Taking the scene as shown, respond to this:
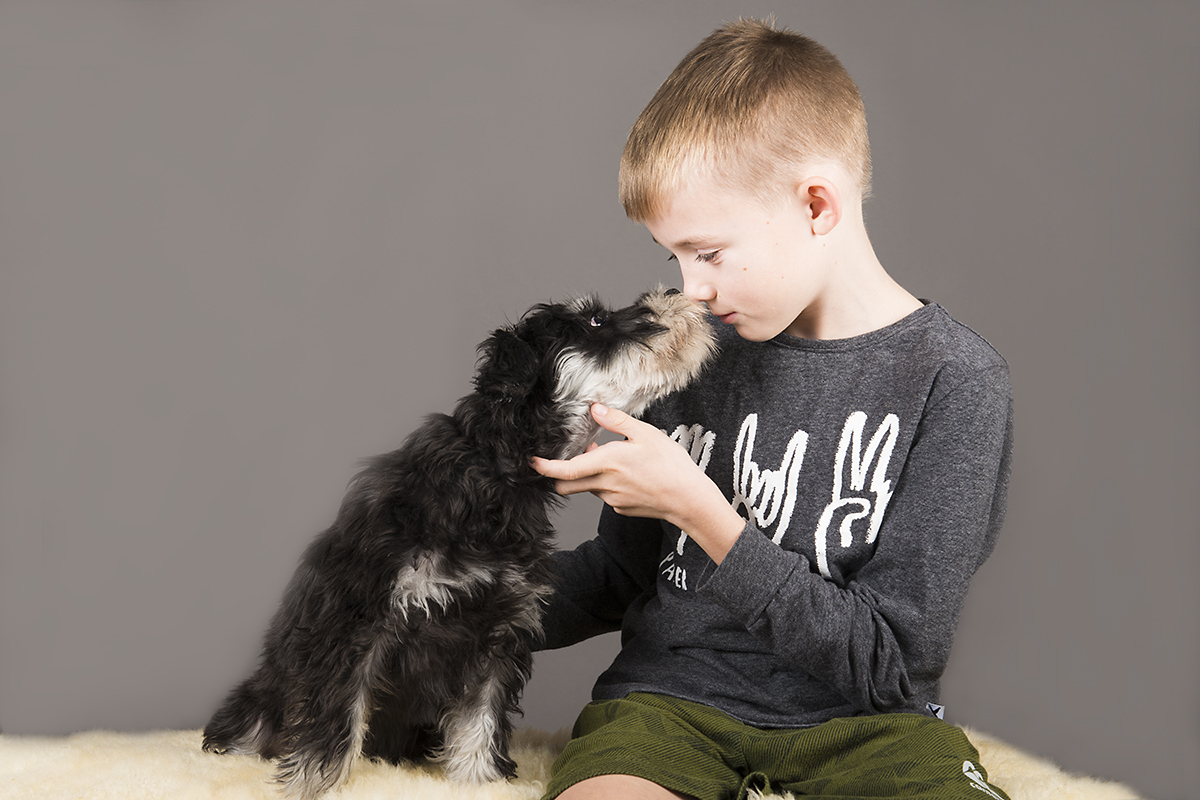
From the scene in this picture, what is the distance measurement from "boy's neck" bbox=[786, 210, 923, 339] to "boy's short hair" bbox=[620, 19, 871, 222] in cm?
16

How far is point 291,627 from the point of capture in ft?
7.58

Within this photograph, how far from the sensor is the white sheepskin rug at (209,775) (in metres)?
2.20

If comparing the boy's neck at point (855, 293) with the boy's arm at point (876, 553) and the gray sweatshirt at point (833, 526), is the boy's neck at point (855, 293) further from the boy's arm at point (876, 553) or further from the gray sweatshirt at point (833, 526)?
the boy's arm at point (876, 553)

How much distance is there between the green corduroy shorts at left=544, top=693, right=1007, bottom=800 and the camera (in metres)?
1.93

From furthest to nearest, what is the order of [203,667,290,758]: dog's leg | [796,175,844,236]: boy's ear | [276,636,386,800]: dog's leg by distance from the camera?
[203,667,290,758]: dog's leg → [796,175,844,236]: boy's ear → [276,636,386,800]: dog's leg

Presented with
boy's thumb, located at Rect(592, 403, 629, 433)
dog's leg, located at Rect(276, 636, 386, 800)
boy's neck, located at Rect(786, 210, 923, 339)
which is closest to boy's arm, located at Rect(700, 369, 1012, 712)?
boy's neck, located at Rect(786, 210, 923, 339)

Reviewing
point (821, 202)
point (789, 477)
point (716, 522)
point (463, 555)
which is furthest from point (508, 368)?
point (821, 202)

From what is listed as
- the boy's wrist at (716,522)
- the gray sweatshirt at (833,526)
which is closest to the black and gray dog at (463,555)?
the gray sweatshirt at (833,526)

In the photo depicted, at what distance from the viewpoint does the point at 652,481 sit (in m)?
2.08

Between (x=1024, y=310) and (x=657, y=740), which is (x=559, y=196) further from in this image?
(x=657, y=740)

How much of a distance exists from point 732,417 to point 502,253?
1.84 metres

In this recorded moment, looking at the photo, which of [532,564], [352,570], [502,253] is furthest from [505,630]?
[502,253]

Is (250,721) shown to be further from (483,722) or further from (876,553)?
(876,553)

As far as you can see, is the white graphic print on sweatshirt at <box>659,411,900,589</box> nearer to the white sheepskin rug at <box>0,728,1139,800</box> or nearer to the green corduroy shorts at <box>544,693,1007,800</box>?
the green corduroy shorts at <box>544,693,1007,800</box>
